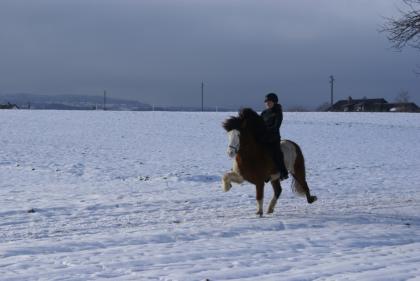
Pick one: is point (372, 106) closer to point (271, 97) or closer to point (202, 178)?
point (202, 178)

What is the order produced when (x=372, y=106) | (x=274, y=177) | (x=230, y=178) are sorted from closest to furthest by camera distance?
(x=230, y=178)
(x=274, y=177)
(x=372, y=106)

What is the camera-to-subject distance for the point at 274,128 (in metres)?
12.0

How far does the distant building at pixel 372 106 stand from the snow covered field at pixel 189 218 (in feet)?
192

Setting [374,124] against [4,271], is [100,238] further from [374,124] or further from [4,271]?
[374,124]

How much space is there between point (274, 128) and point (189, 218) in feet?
7.82

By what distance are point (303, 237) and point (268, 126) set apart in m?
2.93

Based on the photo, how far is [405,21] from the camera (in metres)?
15.3

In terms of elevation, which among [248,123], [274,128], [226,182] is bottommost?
[226,182]

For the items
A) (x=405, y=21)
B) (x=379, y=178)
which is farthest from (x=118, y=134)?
(x=405, y=21)

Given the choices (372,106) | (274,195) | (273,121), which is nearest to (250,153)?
(273,121)

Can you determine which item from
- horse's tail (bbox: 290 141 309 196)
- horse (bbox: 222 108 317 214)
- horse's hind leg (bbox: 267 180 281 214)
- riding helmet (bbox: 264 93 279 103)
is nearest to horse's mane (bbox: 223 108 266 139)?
horse (bbox: 222 108 317 214)

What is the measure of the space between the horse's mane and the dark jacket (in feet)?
0.58

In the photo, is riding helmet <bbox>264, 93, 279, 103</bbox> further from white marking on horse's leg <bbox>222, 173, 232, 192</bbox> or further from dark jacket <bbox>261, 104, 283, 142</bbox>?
white marking on horse's leg <bbox>222, 173, 232, 192</bbox>

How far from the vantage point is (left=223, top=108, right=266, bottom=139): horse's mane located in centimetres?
1158
